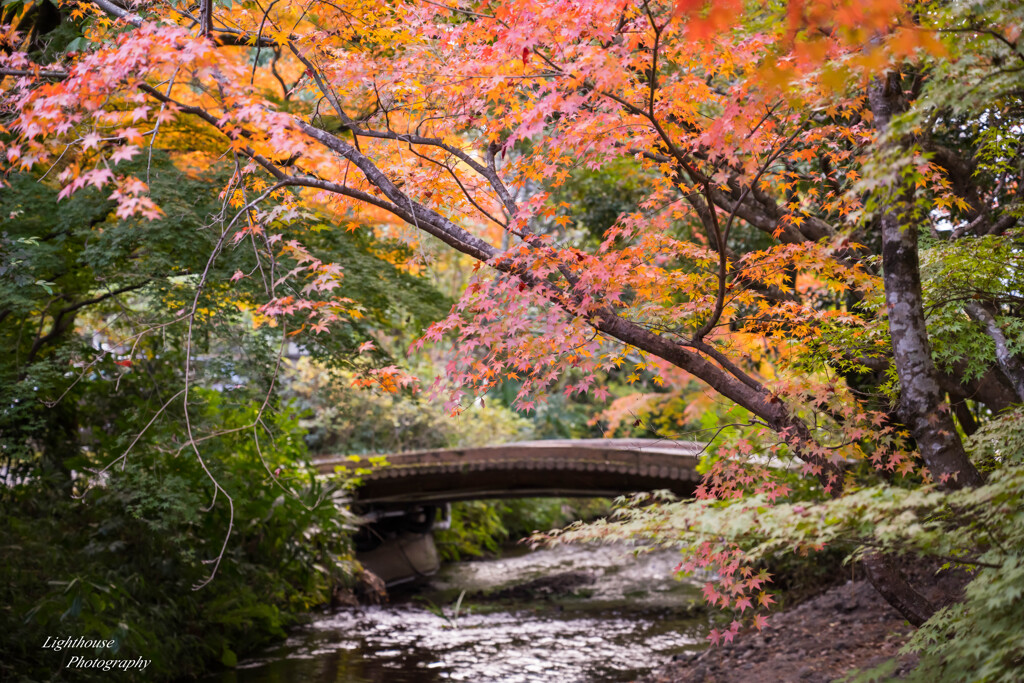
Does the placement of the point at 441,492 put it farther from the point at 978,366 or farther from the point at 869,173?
the point at 869,173

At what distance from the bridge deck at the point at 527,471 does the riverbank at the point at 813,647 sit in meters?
2.15

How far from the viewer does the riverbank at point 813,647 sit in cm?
513

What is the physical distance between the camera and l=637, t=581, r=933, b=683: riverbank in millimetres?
5129

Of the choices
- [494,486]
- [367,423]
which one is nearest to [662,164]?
[494,486]

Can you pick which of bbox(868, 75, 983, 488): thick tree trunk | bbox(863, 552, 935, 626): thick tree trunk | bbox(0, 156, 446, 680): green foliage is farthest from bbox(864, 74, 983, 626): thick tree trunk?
bbox(0, 156, 446, 680): green foliage

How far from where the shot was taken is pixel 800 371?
5.01 metres

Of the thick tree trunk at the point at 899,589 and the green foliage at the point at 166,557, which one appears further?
the green foliage at the point at 166,557

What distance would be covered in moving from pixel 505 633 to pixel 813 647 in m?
3.42

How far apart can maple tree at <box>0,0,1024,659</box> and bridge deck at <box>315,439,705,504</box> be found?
3.48 meters

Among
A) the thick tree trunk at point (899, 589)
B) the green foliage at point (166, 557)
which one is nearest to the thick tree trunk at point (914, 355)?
the thick tree trunk at point (899, 589)

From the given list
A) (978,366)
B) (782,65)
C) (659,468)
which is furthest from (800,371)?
(659,468)

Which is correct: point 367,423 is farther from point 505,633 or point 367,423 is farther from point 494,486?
point 505,633

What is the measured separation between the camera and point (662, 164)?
5.02 meters

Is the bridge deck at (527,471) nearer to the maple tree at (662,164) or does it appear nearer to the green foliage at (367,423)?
the green foliage at (367,423)
